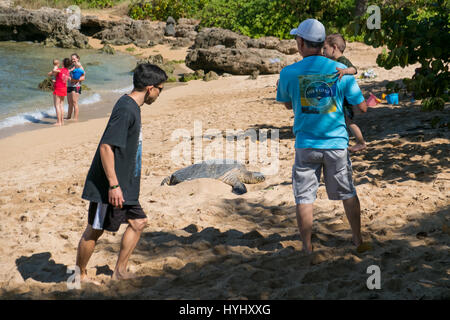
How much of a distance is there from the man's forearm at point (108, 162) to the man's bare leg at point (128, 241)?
1.34 ft

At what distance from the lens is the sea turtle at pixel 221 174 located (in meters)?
6.62

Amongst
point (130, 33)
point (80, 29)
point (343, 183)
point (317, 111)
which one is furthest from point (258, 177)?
point (80, 29)

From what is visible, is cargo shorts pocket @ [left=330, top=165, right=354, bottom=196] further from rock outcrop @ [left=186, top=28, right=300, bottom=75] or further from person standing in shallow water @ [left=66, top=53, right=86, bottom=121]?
rock outcrop @ [left=186, top=28, right=300, bottom=75]

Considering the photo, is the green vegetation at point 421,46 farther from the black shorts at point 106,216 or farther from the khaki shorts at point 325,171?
the black shorts at point 106,216

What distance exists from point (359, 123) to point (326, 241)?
5.04 meters

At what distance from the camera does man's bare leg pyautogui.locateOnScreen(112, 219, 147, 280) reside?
3.65 metres

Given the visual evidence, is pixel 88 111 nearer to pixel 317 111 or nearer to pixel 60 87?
pixel 60 87

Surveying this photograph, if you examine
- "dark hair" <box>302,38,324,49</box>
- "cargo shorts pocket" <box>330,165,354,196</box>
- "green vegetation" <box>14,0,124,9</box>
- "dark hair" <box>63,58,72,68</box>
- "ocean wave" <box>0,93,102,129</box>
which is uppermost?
"green vegetation" <box>14,0,124,9</box>

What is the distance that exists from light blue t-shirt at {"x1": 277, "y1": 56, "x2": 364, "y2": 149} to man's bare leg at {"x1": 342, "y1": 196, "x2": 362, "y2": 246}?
1.48 ft

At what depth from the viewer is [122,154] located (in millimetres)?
3434

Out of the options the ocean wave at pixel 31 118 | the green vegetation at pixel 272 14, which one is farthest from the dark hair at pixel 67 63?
the green vegetation at pixel 272 14

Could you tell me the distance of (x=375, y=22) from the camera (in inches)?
221

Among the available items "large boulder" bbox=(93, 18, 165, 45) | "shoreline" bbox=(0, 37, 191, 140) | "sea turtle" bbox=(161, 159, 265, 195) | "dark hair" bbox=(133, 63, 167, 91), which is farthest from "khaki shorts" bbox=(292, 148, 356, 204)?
"large boulder" bbox=(93, 18, 165, 45)

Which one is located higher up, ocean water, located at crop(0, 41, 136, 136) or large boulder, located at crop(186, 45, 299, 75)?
large boulder, located at crop(186, 45, 299, 75)
